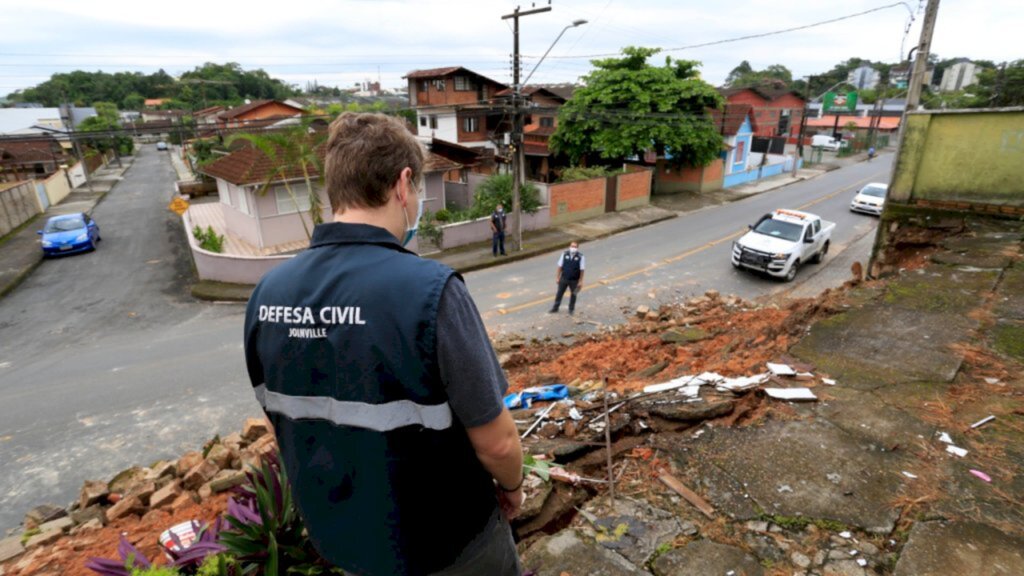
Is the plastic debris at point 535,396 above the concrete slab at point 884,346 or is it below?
below

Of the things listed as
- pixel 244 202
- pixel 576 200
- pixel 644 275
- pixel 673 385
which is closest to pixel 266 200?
pixel 244 202

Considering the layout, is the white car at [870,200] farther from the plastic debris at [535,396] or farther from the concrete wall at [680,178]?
the plastic debris at [535,396]

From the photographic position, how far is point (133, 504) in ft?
13.9

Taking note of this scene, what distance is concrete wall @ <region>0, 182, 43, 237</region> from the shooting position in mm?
19758

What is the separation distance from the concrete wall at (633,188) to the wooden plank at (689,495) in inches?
814

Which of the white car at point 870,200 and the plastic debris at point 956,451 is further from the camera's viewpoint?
the white car at point 870,200

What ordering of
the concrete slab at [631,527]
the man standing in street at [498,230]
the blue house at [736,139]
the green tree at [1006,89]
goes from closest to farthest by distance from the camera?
the concrete slab at [631,527] < the man standing in street at [498,230] < the blue house at [736,139] < the green tree at [1006,89]

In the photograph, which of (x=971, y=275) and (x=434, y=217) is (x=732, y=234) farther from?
(x=971, y=275)

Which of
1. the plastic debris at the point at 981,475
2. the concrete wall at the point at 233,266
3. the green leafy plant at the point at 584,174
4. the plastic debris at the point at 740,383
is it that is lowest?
the concrete wall at the point at 233,266

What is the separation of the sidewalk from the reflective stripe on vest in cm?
1746

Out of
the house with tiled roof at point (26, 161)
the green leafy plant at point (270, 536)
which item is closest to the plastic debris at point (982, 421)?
the green leafy plant at point (270, 536)

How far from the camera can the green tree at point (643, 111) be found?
23.2 meters

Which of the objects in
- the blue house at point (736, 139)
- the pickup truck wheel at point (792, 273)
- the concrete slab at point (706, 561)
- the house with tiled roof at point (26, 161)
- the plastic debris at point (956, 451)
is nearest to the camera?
the concrete slab at point (706, 561)

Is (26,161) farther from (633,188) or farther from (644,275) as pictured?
(644,275)
